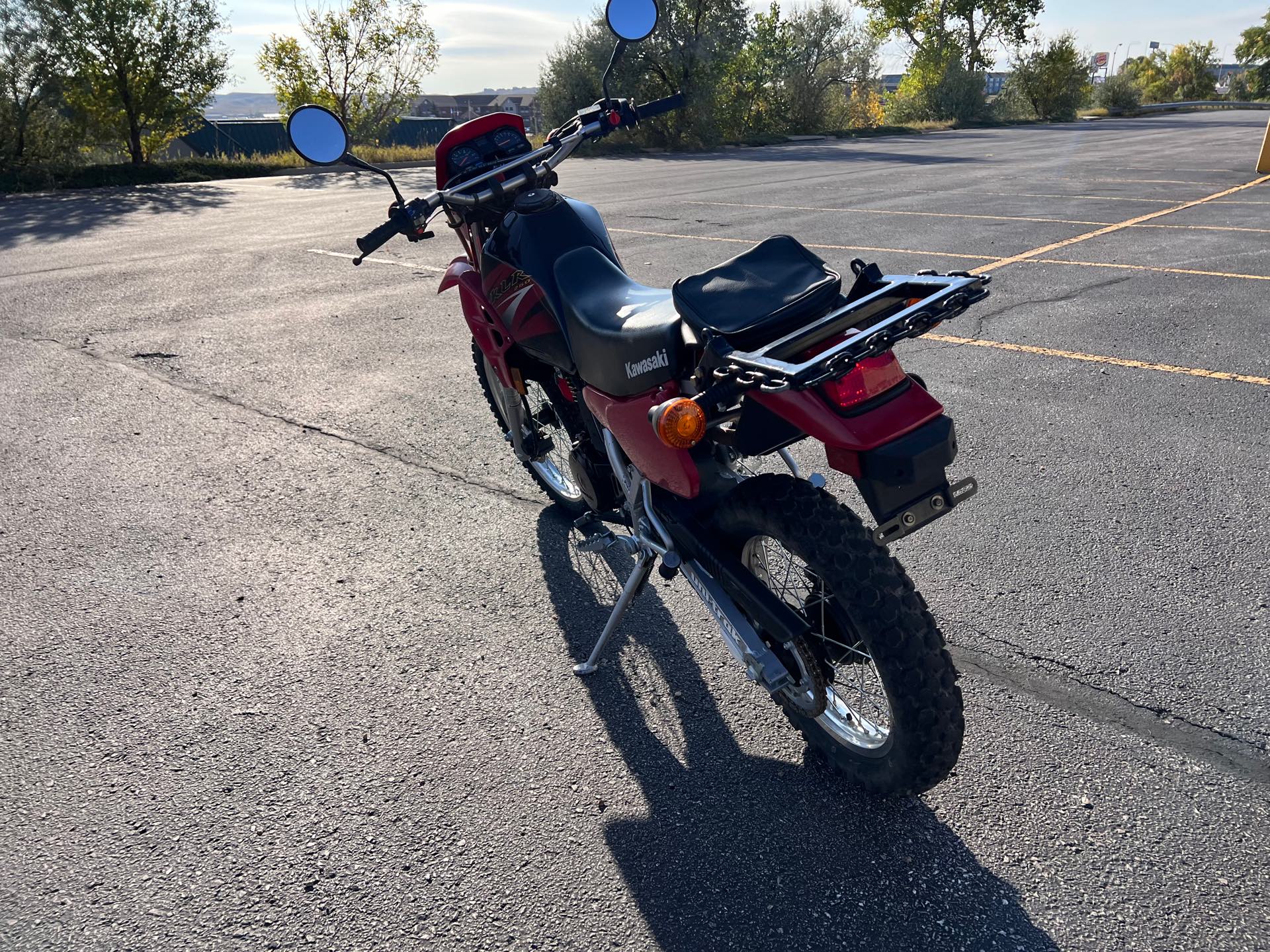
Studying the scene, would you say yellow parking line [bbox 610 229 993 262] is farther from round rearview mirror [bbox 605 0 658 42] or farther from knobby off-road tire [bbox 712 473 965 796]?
knobby off-road tire [bbox 712 473 965 796]

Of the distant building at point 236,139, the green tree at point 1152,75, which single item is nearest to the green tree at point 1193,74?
the green tree at point 1152,75

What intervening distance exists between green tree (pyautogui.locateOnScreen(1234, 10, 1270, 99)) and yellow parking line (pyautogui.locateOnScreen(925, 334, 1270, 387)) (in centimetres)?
7173

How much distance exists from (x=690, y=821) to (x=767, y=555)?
2.41 feet

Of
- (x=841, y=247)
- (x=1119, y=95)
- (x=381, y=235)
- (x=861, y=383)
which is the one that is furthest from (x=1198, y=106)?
(x=861, y=383)

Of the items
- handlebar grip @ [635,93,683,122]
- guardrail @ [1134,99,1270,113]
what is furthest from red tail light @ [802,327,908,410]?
guardrail @ [1134,99,1270,113]

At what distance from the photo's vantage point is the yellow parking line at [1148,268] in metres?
7.52

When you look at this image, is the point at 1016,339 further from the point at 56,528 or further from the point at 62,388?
the point at 62,388

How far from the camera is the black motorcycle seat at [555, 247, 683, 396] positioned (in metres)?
2.36

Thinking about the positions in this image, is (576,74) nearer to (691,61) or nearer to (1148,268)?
(691,61)

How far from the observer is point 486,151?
3398mm

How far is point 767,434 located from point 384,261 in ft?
28.1

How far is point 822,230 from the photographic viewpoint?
35.0 ft

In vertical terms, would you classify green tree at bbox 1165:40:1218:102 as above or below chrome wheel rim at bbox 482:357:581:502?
above

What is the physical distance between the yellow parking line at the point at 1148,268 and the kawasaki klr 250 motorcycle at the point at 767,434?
630cm
